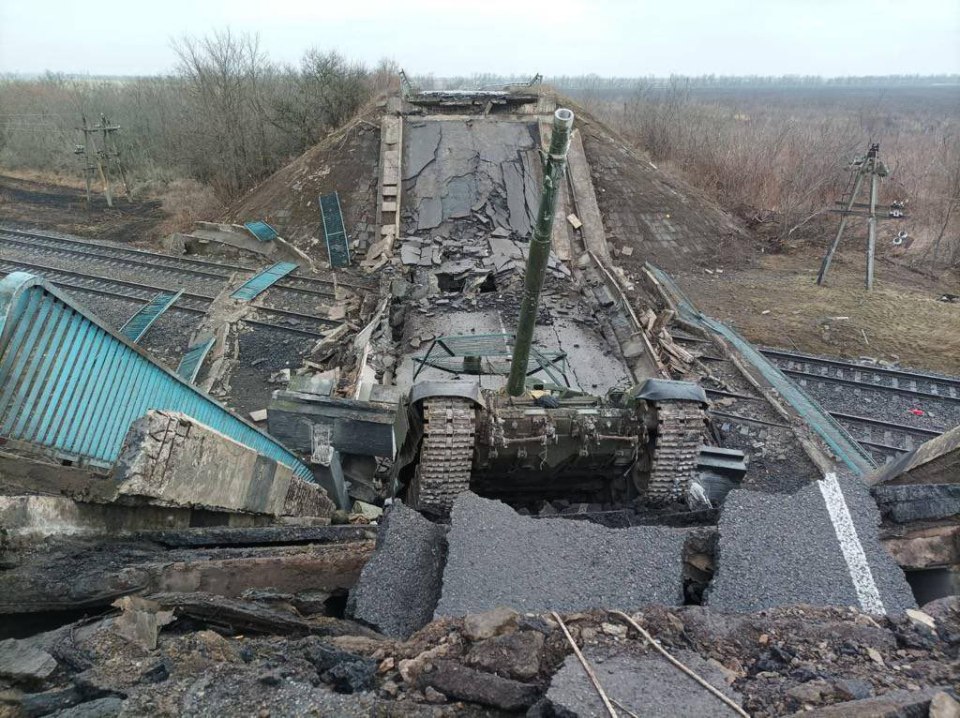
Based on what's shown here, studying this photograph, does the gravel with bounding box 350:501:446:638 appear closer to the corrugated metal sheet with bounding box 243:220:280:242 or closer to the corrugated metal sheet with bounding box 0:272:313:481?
the corrugated metal sheet with bounding box 0:272:313:481

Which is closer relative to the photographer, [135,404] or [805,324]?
[135,404]

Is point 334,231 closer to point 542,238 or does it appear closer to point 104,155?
point 542,238

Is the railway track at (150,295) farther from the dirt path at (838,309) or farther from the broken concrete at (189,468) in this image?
the dirt path at (838,309)

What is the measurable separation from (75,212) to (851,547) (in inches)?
1016

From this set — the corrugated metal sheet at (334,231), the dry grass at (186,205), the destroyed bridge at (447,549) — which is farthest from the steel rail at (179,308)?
the dry grass at (186,205)

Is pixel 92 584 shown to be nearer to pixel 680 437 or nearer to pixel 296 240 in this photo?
pixel 680 437

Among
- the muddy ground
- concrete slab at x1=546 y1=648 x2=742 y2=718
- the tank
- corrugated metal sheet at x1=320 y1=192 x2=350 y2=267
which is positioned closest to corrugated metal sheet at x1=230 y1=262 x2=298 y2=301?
corrugated metal sheet at x1=320 y1=192 x2=350 y2=267

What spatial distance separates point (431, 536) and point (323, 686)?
1.57m

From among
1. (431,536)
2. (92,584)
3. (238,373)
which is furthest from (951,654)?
(238,373)

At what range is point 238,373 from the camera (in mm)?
11555

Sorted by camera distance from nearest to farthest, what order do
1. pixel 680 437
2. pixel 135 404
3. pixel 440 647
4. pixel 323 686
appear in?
pixel 323 686 < pixel 440 647 < pixel 135 404 < pixel 680 437

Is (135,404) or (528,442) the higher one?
(528,442)

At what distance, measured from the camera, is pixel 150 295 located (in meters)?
14.5

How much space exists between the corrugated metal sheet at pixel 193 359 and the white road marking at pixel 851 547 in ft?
34.1
